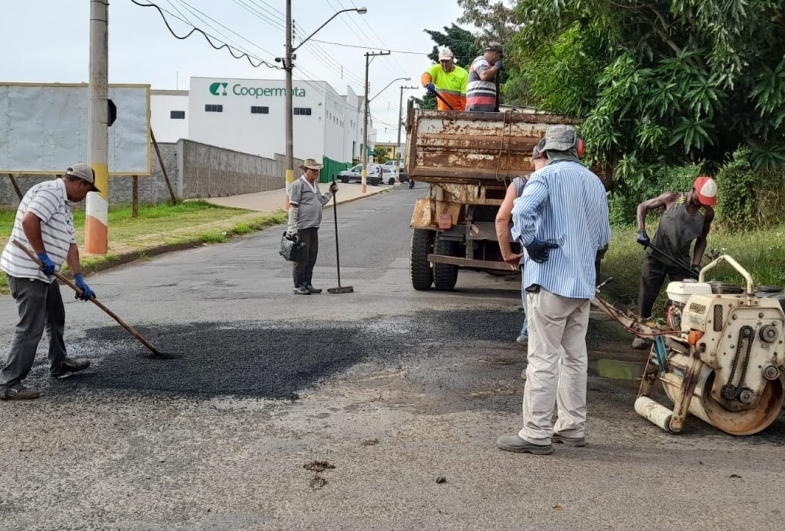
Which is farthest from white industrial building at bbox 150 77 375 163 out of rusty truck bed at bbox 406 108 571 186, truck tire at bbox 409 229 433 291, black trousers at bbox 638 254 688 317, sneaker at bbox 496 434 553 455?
sneaker at bbox 496 434 553 455

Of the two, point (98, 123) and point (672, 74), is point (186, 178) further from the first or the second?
point (672, 74)

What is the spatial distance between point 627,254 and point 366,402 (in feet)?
31.6

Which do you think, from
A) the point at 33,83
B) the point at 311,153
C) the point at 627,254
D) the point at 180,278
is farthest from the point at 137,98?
the point at 311,153

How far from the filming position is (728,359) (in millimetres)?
4973

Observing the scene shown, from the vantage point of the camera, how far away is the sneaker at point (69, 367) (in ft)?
20.4

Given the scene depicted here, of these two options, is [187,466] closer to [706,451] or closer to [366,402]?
[366,402]

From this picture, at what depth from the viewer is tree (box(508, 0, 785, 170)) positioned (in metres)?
7.00

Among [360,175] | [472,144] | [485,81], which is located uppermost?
[485,81]

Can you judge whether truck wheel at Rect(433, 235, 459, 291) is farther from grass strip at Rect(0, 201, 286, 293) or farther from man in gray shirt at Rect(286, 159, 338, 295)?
grass strip at Rect(0, 201, 286, 293)

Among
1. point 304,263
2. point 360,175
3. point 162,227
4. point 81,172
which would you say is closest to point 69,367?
point 81,172

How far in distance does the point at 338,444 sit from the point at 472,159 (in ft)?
19.2

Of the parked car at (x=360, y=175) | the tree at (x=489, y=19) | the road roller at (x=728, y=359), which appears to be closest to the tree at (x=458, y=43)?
the tree at (x=489, y=19)

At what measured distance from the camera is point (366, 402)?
5.66 meters

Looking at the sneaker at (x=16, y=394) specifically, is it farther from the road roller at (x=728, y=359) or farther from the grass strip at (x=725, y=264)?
the grass strip at (x=725, y=264)
